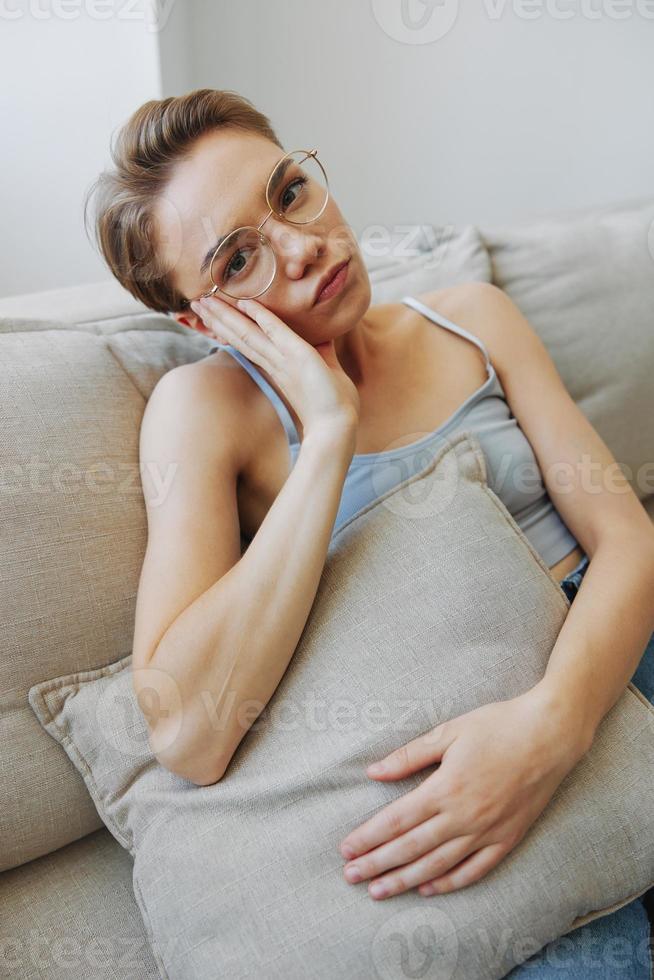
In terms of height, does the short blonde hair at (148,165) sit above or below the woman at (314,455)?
above

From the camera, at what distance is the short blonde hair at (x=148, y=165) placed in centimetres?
100

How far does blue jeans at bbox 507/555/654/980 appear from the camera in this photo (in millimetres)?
803

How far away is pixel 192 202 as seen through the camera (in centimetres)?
99

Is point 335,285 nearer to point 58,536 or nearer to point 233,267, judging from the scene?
point 233,267

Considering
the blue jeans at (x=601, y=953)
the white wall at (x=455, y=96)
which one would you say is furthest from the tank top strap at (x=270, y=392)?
the white wall at (x=455, y=96)

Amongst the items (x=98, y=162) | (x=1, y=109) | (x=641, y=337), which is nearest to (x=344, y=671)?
(x=641, y=337)

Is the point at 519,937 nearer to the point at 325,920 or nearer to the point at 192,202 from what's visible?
the point at 325,920

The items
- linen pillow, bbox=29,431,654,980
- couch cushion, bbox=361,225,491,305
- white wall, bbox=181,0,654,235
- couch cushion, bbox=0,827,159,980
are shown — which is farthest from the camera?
white wall, bbox=181,0,654,235

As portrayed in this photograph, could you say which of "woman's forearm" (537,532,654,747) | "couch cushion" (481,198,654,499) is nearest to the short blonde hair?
"couch cushion" (481,198,654,499)

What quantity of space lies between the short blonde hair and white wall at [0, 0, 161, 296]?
1.65 feet

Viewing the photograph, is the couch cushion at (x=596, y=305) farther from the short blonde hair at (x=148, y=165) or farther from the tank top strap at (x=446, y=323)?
the short blonde hair at (x=148, y=165)

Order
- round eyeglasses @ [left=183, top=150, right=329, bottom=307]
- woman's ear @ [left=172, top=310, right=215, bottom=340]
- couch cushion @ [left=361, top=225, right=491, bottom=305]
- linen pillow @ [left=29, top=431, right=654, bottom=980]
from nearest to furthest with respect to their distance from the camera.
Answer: linen pillow @ [left=29, top=431, right=654, bottom=980]
round eyeglasses @ [left=183, top=150, right=329, bottom=307]
woman's ear @ [left=172, top=310, right=215, bottom=340]
couch cushion @ [left=361, top=225, right=491, bottom=305]

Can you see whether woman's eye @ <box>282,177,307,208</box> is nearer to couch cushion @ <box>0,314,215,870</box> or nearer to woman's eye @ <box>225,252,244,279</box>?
woman's eye @ <box>225,252,244,279</box>

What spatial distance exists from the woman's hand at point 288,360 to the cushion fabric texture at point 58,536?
165mm
